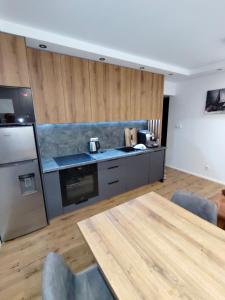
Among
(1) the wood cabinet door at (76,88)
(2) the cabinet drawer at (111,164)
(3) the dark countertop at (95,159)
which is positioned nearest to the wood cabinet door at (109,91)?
(1) the wood cabinet door at (76,88)

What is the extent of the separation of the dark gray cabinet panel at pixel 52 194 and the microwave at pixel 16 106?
31.3 inches

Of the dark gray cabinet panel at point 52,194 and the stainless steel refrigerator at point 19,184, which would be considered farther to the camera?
the dark gray cabinet panel at point 52,194

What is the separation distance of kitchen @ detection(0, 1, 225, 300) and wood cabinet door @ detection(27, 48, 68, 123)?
0.01 metres

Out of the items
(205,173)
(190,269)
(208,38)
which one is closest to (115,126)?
(208,38)

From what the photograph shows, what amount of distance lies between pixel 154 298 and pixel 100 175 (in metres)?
2.01

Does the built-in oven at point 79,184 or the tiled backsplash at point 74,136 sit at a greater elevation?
the tiled backsplash at point 74,136

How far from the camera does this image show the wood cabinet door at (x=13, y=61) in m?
1.66

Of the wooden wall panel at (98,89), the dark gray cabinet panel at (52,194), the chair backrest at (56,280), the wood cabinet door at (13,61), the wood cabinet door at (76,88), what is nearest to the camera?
the chair backrest at (56,280)

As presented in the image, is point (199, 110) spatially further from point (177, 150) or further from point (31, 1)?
point (31, 1)

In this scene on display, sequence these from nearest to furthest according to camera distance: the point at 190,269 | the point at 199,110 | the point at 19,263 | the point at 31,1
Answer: the point at 190,269, the point at 31,1, the point at 19,263, the point at 199,110

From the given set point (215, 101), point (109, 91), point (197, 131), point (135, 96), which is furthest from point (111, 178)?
point (215, 101)

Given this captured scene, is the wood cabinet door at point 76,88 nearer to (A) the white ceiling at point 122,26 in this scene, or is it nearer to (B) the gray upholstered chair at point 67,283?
(A) the white ceiling at point 122,26

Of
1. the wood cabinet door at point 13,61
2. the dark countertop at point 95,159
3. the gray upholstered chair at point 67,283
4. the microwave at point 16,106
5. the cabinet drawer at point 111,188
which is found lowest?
the cabinet drawer at point 111,188

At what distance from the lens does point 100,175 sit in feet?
8.68
